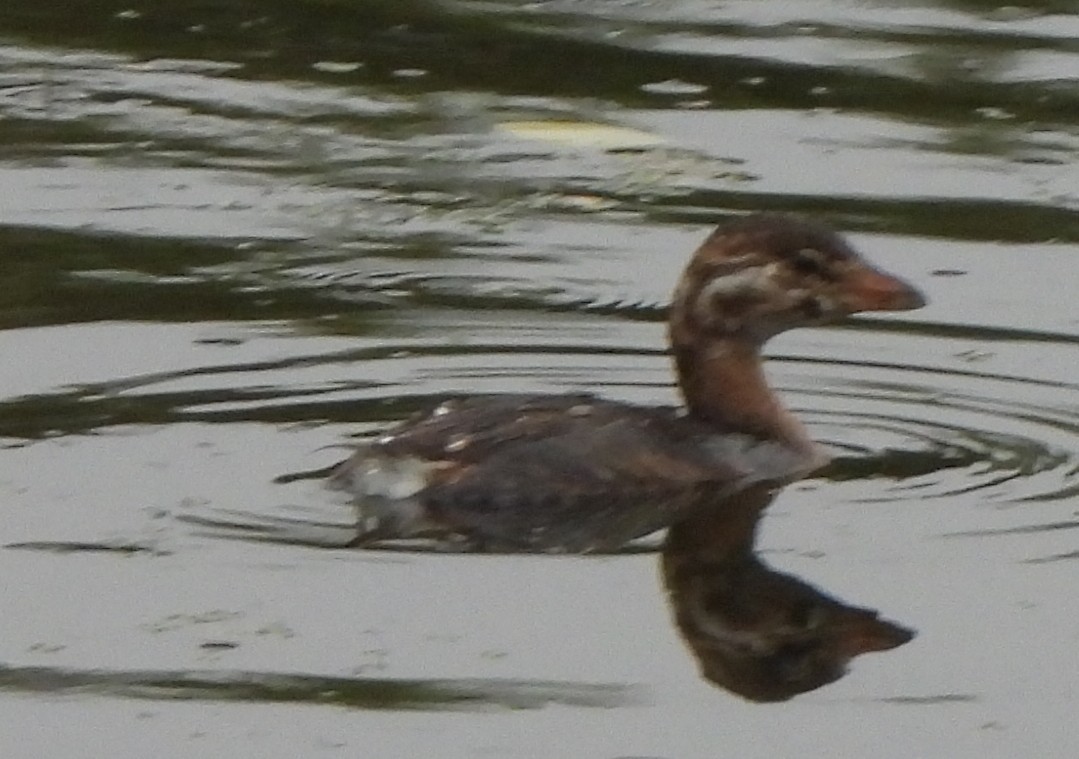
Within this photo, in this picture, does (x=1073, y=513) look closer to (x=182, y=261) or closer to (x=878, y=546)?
(x=878, y=546)

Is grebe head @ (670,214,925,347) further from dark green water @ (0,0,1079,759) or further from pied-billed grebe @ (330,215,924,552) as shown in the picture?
dark green water @ (0,0,1079,759)

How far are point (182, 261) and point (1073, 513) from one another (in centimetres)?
407

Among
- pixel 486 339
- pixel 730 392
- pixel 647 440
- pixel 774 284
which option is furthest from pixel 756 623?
pixel 486 339

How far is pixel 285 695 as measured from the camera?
858cm

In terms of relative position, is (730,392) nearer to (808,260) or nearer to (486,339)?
(808,260)

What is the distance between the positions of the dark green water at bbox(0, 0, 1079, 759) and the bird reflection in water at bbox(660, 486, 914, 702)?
10 cm

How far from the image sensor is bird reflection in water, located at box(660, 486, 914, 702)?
29.3ft

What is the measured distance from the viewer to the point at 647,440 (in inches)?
412

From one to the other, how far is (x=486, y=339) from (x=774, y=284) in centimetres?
143

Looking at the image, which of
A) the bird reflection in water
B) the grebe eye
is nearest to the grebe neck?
the grebe eye

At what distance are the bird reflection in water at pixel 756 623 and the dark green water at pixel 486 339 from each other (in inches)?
3.8

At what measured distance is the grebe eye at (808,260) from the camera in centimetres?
1098

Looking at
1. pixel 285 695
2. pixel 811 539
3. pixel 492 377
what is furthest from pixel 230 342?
pixel 285 695

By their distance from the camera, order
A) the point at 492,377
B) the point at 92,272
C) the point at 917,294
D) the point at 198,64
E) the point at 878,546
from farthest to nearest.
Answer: the point at 198,64 < the point at 92,272 < the point at 492,377 < the point at 917,294 < the point at 878,546
